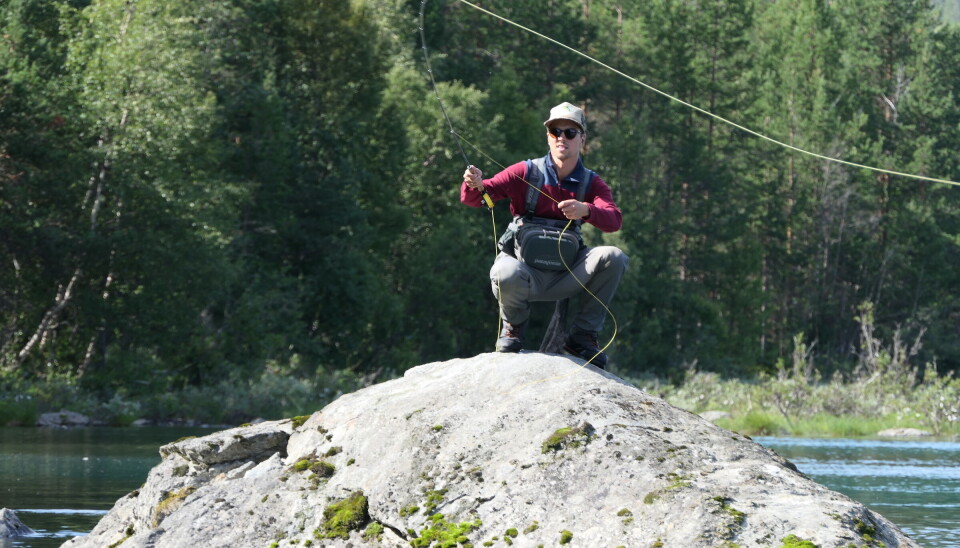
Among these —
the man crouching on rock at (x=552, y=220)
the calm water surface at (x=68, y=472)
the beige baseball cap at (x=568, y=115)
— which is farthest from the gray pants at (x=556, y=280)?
the calm water surface at (x=68, y=472)

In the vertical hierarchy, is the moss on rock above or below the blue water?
above

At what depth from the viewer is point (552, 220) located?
→ 8.70 m

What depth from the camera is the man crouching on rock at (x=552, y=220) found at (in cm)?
861

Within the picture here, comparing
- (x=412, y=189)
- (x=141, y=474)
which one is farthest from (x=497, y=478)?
(x=412, y=189)

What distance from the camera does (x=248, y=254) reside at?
42156 mm

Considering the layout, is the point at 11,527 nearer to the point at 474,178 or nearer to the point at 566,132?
the point at 474,178

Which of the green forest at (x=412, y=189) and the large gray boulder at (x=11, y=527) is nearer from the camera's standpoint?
the large gray boulder at (x=11, y=527)

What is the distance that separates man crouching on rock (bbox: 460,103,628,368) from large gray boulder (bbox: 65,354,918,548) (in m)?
0.42

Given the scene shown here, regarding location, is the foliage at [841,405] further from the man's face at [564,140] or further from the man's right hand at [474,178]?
the man's right hand at [474,178]

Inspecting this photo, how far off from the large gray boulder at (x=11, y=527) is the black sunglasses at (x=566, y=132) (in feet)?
22.8

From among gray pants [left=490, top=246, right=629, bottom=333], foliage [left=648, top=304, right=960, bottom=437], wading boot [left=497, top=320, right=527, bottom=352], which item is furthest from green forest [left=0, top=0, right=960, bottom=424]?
gray pants [left=490, top=246, right=629, bottom=333]

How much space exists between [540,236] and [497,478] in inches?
64.6

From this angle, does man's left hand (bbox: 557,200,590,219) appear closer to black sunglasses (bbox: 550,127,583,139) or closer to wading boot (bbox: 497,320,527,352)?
black sunglasses (bbox: 550,127,583,139)

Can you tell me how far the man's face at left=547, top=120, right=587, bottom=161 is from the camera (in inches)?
339
